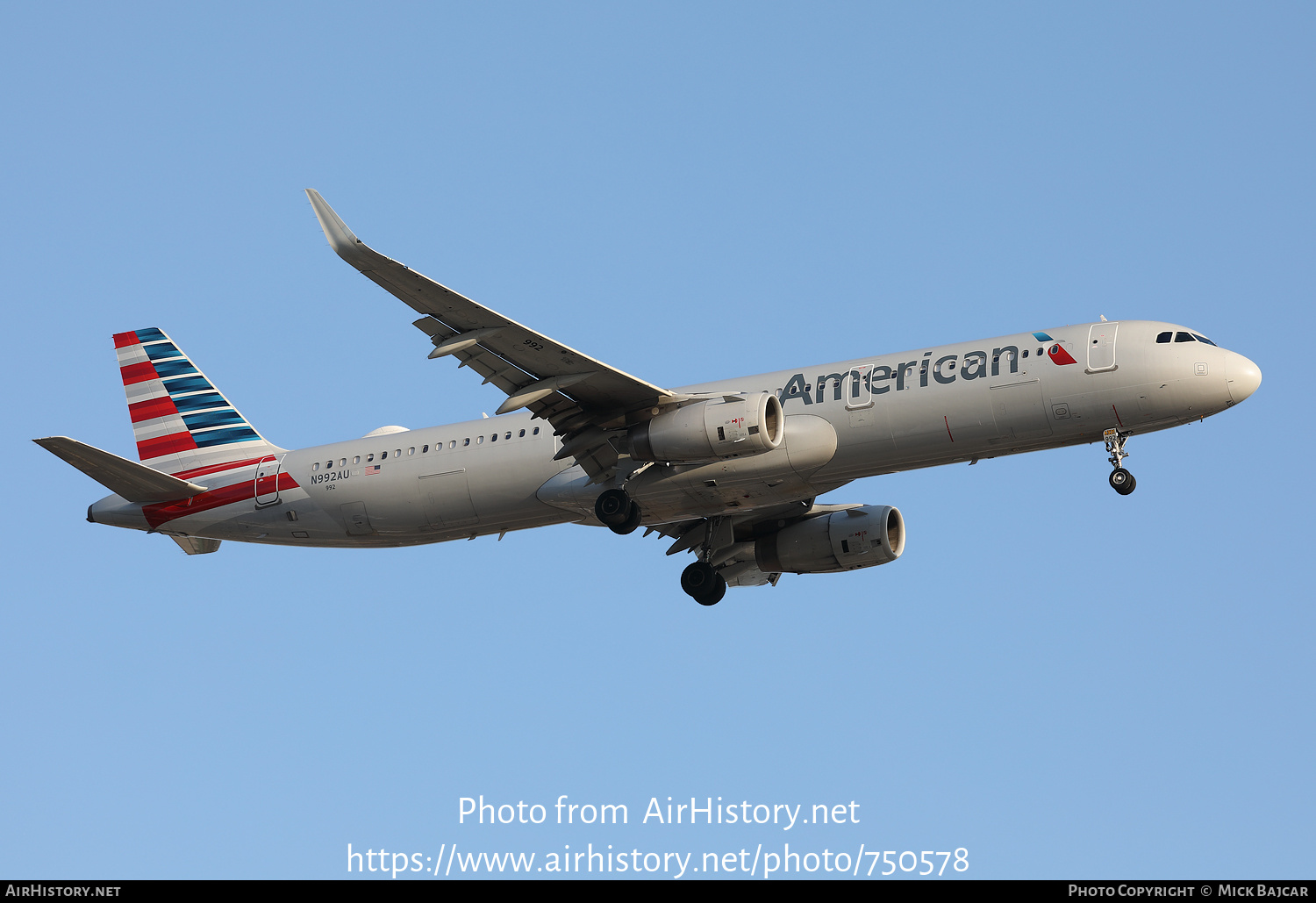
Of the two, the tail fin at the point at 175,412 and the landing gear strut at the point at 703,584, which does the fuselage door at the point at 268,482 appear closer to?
the tail fin at the point at 175,412

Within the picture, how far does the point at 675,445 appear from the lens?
33281mm

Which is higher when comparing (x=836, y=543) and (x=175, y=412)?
(x=175, y=412)

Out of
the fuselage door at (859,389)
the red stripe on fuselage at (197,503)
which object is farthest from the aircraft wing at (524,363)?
the red stripe on fuselage at (197,503)

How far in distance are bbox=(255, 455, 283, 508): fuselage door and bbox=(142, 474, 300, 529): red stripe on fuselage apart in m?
0.16

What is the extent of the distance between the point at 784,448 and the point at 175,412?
18980 millimetres

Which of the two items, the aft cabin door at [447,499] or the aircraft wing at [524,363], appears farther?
the aft cabin door at [447,499]

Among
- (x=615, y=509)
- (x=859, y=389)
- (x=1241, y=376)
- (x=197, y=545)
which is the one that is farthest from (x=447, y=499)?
(x=1241, y=376)

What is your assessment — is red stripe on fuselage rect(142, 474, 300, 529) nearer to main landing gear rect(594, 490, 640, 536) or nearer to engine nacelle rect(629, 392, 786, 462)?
A: main landing gear rect(594, 490, 640, 536)

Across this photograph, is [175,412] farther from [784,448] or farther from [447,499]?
[784,448]

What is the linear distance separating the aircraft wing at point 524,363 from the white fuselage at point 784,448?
4.24 ft

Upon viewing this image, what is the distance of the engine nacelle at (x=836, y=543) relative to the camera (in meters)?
39.9
